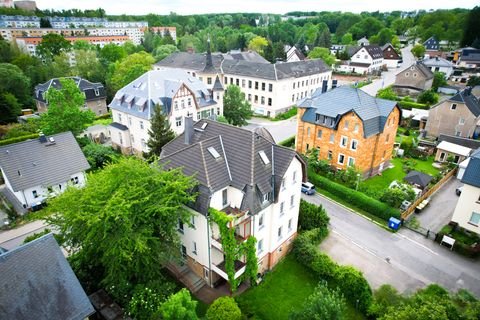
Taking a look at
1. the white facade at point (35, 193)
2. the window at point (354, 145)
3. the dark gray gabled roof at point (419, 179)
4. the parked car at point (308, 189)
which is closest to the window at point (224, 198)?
the parked car at point (308, 189)

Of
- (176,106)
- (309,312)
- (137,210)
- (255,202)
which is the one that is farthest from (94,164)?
(309,312)

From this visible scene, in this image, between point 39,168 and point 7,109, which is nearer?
point 39,168

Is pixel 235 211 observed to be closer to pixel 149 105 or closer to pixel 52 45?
pixel 149 105

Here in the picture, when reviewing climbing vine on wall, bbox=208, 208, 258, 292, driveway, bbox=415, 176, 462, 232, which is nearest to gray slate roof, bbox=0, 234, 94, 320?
climbing vine on wall, bbox=208, 208, 258, 292

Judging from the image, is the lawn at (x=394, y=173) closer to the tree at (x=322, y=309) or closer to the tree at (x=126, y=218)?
the tree at (x=322, y=309)

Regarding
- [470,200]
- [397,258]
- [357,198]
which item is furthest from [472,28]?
[397,258]
